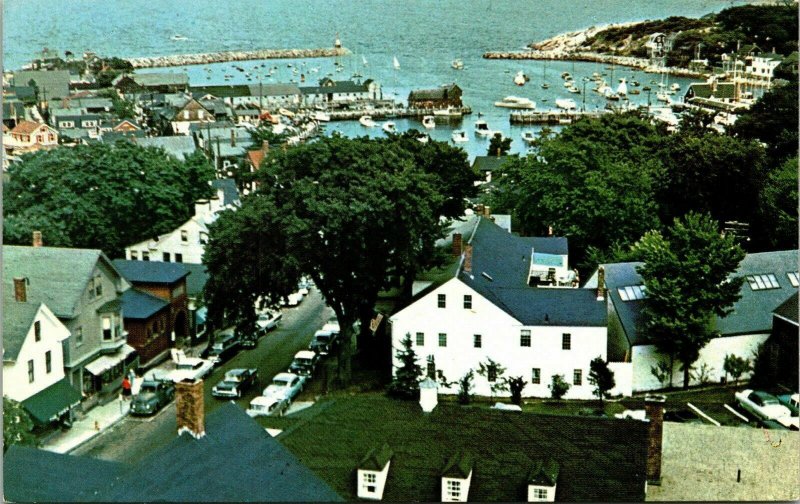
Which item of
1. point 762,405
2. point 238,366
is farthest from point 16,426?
point 762,405

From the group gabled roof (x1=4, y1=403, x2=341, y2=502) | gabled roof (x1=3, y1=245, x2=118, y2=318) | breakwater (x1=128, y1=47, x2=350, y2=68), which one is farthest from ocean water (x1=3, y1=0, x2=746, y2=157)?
gabled roof (x1=4, y1=403, x2=341, y2=502)

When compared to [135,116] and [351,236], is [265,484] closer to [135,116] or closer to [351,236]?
[351,236]

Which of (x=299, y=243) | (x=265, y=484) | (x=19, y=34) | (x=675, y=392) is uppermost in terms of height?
(x=19, y=34)

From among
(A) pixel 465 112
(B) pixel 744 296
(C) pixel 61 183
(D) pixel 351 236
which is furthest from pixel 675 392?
(A) pixel 465 112

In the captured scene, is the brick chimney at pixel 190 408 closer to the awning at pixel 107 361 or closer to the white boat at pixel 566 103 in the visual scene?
the awning at pixel 107 361

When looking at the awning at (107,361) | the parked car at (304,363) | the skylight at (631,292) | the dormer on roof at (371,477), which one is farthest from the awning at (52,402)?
the skylight at (631,292)

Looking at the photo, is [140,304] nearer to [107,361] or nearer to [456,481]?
[107,361]

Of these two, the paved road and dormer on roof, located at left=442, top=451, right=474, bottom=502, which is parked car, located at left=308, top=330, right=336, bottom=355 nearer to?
the paved road
